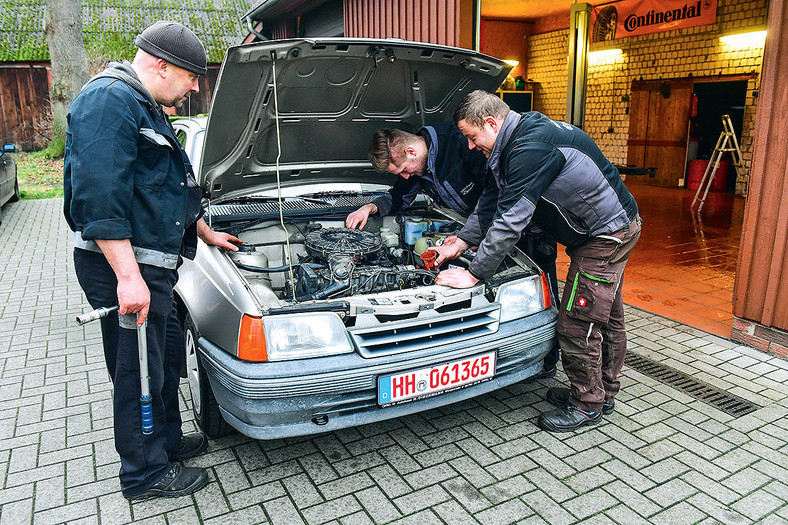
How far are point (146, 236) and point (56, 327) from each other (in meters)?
3.09

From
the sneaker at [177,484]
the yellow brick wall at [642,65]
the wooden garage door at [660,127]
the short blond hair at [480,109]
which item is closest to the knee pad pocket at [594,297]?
the short blond hair at [480,109]

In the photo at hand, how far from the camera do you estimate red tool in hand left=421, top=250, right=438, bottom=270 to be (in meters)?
3.38

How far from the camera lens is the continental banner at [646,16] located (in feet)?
30.9

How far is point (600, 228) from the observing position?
2969mm

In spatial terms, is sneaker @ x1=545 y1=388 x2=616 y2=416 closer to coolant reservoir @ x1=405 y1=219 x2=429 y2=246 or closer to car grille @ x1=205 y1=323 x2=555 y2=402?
car grille @ x1=205 y1=323 x2=555 y2=402

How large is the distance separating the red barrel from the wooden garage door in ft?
2.54

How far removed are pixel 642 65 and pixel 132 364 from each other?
515 inches

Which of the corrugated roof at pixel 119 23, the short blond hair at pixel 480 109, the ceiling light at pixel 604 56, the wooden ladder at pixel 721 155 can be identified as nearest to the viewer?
the short blond hair at pixel 480 109

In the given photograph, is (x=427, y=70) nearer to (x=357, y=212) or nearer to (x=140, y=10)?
(x=357, y=212)

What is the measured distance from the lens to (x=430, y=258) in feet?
11.2

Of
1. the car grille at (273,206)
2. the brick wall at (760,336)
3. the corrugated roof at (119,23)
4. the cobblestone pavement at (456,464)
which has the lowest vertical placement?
the cobblestone pavement at (456,464)

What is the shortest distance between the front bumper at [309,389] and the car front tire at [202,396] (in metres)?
0.21

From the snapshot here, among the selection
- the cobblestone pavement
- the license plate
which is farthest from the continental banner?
the license plate

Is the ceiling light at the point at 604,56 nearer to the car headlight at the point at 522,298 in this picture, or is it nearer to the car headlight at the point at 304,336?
the car headlight at the point at 522,298
